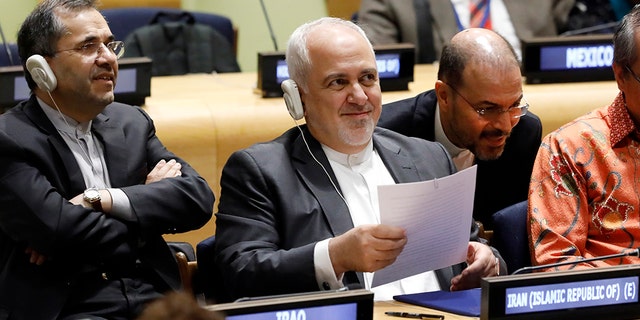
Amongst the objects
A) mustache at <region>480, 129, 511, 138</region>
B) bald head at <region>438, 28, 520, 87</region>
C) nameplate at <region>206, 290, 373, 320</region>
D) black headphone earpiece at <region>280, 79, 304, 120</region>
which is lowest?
mustache at <region>480, 129, 511, 138</region>

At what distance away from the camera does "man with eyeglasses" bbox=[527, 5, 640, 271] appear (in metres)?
2.95

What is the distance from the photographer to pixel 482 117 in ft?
11.0

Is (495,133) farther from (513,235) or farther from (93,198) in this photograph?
(93,198)

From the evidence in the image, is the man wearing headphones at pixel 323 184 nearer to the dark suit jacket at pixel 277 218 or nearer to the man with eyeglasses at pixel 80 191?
the dark suit jacket at pixel 277 218

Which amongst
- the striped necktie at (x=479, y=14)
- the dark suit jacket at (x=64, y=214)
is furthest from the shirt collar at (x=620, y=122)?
the striped necktie at (x=479, y=14)

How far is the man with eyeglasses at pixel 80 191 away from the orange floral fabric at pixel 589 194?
888 millimetres

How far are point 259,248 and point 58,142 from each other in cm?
62

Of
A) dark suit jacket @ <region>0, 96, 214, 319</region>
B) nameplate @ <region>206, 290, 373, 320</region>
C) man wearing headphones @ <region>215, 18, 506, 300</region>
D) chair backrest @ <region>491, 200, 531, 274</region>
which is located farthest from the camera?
chair backrest @ <region>491, 200, 531, 274</region>

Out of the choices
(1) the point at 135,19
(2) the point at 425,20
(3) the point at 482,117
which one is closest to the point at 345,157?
(3) the point at 482,117

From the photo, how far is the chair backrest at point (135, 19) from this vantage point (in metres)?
5.57

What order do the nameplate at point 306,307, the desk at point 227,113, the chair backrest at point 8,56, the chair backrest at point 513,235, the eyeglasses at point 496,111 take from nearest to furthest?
the nameplate at point 306,307 → the chair backrest at point 513,235 → the eyeglasses at point 496,111 → the desk at point 227,113 → the chair backrest at point 8,56

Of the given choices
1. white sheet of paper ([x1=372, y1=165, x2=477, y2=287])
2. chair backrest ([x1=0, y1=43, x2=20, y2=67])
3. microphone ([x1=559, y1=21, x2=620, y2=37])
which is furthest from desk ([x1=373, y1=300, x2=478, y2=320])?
microphone ([x1=559, y1=21, x2=620, y2=37])

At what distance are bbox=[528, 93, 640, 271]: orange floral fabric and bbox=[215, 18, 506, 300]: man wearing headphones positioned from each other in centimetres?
19

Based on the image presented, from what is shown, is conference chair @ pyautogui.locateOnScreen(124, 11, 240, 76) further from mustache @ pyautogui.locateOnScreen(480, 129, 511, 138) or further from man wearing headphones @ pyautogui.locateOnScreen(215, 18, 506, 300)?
man wearing headphones @ pyautogui.locateOnScreen(215, 18, 506, 300)
